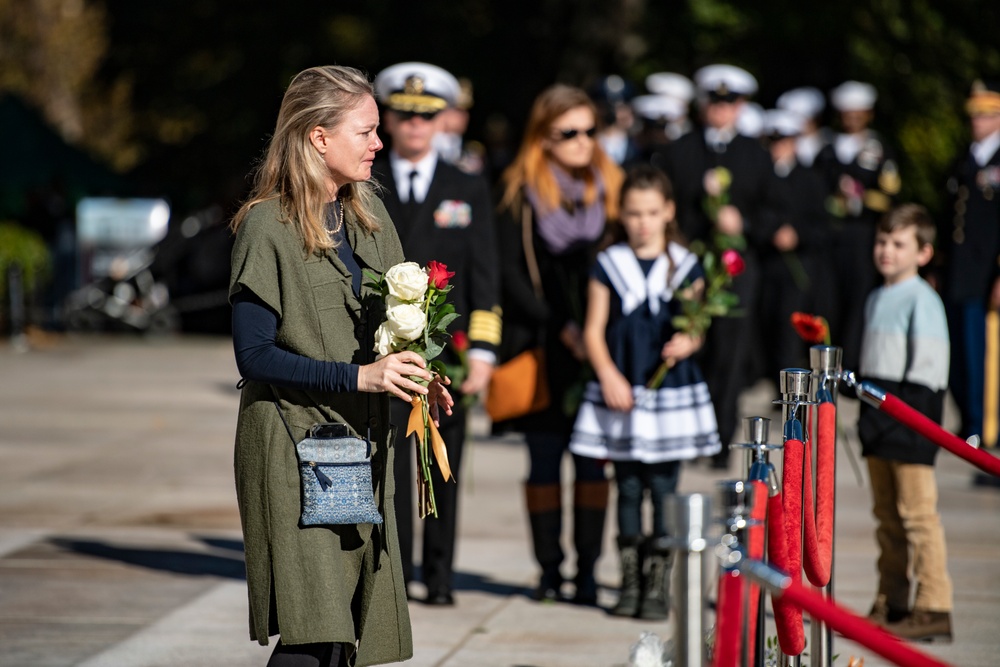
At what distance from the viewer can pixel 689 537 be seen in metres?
3.07

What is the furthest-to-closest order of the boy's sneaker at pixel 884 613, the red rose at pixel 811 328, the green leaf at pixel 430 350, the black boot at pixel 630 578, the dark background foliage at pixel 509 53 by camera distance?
A: the dark background foliage at pixel 509 53 < the black boot at pixel 630 578 < the boy's sneaker at pixel 884 613 < the red rose at pixel 811 328 < the green leaf at pixel 430 350

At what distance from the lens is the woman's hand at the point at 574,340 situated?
6412 millimetres

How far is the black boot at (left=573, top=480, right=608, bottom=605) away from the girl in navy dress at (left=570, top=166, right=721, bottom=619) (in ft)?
0.52

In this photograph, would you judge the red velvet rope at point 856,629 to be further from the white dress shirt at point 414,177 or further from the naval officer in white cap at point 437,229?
the white dress shirt at point 414,177

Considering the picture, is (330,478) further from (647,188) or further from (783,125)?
(783,125)

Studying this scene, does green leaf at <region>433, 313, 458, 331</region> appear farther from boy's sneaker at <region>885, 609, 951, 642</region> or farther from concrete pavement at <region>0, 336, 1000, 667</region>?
boy's sneaker at <region>885, 609, 951, 642</region>

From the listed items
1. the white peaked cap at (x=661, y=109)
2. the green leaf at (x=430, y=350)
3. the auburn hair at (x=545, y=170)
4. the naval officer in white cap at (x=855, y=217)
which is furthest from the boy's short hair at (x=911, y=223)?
the white peaked cap at (x=661, y=109)

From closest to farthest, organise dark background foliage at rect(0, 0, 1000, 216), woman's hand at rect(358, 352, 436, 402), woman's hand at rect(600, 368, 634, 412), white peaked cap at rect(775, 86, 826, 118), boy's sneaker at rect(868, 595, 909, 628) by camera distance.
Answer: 1. woman's hand at rect(358, 352, 436, 402)
2. boy's sneaker at rect(868, 595, 909, 628)
3. woman's hand at rect(600, 368, 634, 412)
4. white peaked cap at rect(775, 86, 826, 118)
5. dark background foliage at rect(0, 0, 1000, 216)

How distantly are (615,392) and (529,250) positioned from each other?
841mm

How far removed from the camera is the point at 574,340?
21.2ft

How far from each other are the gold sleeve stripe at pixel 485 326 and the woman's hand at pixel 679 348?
0.69 meters

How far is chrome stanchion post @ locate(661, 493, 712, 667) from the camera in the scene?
307cm

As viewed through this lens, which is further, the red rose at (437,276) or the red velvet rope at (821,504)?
the red velvet rope at (821,504)

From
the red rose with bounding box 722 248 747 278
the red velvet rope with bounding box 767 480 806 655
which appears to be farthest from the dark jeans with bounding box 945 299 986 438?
the red velvet rope with bounding box 767 480 806 655
